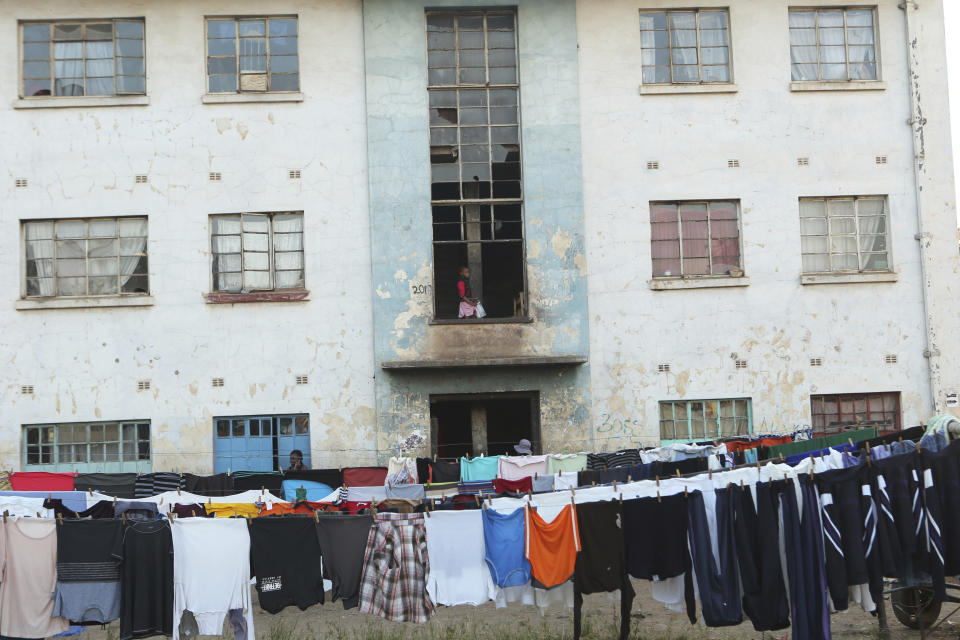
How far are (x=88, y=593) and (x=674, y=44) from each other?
14.6 m

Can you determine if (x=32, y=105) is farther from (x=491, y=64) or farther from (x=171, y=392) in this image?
(x=491, y=64)

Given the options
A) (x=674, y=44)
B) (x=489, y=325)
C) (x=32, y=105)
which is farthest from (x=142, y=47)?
(x=674, y=44)

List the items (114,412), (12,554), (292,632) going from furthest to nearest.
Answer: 1. (114,412)
2. (292,632)
3. (12,554)

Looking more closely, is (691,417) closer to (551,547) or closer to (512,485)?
(512,485)

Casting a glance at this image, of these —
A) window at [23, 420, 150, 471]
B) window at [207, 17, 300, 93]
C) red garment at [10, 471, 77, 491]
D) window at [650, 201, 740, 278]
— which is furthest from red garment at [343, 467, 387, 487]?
window at [207, 17, 300, 93]

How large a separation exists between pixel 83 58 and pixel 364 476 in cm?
988

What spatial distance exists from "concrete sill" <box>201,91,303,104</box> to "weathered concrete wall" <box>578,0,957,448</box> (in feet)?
18.5

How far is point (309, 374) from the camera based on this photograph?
18250mm

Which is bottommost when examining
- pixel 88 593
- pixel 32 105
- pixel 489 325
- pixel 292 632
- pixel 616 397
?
pixel 292 632

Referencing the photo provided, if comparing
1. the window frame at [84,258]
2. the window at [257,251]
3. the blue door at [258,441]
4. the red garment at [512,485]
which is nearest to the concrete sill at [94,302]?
the window frame at [84,258]

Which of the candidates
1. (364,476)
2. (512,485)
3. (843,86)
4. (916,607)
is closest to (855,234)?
(843,86)

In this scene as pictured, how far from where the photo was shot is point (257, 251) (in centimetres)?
1853

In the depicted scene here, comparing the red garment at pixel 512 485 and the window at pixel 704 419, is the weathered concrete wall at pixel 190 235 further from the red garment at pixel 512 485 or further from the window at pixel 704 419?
the window at pixel 704 419

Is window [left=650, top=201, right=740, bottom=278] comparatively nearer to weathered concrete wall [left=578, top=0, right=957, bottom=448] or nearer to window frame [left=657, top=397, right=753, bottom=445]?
weathered concrete wall [left=578, top=0, right=957, bottom=448]
